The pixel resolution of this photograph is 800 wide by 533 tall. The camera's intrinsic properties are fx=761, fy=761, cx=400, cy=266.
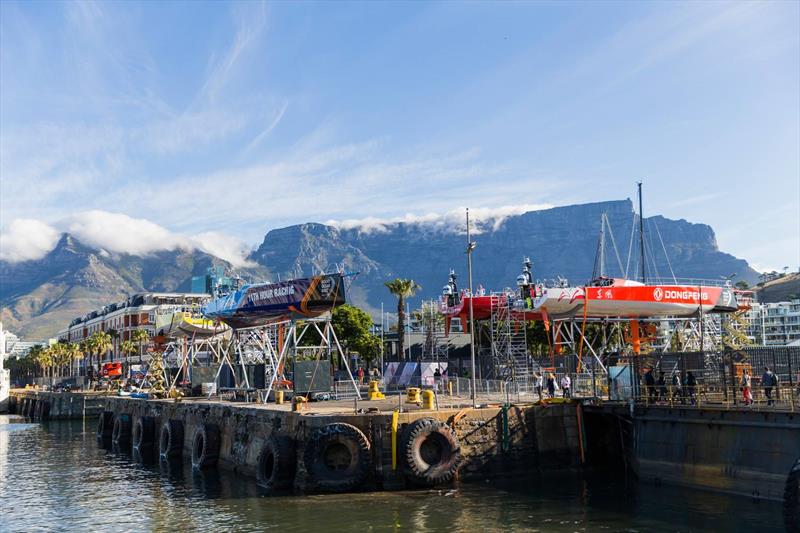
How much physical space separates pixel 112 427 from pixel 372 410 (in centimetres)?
4253

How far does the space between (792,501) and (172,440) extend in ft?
123

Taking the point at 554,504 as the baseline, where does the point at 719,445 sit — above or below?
above

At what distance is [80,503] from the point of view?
35000 millimetres

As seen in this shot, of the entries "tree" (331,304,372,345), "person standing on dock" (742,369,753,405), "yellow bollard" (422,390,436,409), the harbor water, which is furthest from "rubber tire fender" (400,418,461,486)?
"tree" (331,304,372,345)

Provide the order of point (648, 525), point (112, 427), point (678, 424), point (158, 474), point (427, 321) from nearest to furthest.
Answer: point (648, 525) < point (678, 424) < point (158, 474) < point (112, 427) < point (427, 321)

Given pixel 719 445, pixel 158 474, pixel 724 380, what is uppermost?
pixel 724 380

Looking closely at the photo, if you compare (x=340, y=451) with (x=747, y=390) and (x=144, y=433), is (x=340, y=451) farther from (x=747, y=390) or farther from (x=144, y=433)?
(x=144, y=433)

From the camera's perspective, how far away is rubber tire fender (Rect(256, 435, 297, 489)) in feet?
112

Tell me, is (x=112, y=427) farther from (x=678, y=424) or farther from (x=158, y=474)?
(x=678, y=424)

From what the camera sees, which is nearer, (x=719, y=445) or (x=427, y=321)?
(x=719, y=445)

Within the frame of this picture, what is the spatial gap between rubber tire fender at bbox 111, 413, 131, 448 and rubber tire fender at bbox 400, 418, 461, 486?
3668cm

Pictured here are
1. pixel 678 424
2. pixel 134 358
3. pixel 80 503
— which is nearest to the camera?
pixel 678 424

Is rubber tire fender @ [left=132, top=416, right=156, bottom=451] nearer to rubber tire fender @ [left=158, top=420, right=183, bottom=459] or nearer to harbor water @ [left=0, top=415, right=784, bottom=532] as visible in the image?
rubber tire fender @ [left=158, top=420, right=183, bottom=459]

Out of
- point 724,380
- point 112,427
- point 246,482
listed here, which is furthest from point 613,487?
point 112,427
